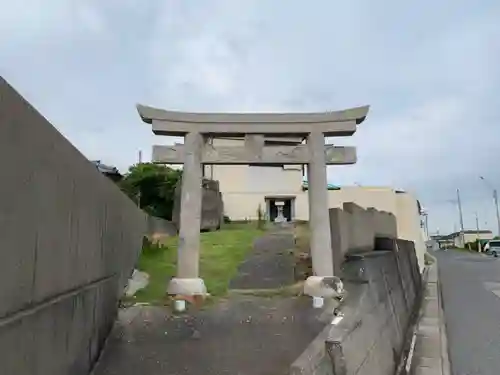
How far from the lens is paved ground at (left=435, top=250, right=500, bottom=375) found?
9250 mm

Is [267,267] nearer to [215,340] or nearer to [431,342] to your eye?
[431,342]

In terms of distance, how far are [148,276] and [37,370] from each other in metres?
5.41

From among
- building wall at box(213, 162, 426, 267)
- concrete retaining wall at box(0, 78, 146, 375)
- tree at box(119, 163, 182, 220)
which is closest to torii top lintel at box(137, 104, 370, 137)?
concrete retaining wall at box(0, 78, 146, 375)

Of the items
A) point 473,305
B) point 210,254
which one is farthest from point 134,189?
point 473,305

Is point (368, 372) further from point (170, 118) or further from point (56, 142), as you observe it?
point (170, 118)

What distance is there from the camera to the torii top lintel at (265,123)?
28.2ft

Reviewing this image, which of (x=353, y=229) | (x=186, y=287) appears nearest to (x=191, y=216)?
(x=186, y=287)

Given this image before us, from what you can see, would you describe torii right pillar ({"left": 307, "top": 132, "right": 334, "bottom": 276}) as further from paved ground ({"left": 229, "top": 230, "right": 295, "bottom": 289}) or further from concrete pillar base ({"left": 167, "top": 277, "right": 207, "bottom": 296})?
concrete pillar base ({"left": 167, "top": 277, "right": 207, "bottom": 296})

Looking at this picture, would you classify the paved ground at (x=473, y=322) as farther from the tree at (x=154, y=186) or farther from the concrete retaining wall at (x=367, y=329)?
the tree at (x=154, y=186)

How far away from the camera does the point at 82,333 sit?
13.9 ft

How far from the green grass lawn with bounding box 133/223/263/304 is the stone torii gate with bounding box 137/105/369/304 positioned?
0.86 meters

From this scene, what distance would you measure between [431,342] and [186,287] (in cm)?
596

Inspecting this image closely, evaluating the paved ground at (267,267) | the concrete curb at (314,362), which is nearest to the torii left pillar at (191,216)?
the paved ground at (267,267)

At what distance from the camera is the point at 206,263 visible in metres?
9.90
